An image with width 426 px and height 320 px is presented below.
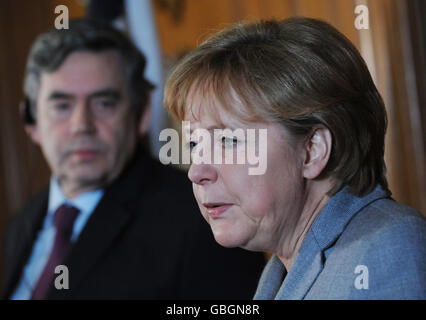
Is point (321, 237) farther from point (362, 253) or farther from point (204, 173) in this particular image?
point (204, 173)

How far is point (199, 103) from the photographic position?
47.8 inches

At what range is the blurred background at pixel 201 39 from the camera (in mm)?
2080

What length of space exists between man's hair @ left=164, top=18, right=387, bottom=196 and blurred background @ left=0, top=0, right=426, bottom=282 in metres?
0.25

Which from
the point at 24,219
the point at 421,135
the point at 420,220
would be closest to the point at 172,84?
the point at 420,220

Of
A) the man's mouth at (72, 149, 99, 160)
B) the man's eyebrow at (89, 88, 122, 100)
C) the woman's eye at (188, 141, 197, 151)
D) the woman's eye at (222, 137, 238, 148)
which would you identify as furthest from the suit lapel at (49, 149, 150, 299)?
the woman's eye at (222, 137, 238, 148)

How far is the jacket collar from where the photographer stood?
1.17 meters

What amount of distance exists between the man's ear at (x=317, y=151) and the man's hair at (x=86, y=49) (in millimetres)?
1137

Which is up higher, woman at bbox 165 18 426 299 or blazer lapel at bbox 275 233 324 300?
woman at bbox 165 18 426 299

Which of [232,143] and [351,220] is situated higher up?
[232,143]

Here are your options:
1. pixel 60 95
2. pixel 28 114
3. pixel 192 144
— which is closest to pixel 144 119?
pixel 60 95

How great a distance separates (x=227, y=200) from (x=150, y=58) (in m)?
1.49

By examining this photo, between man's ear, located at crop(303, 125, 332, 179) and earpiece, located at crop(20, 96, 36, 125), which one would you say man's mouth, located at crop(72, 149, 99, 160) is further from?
man's ear, located at crop(303, 125, 332, 179)

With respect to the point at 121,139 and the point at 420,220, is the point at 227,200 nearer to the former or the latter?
the point at 420,220

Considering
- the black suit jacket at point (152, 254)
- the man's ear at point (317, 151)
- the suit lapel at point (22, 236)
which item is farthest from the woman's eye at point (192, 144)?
the suit lapel at point (22, 236)
